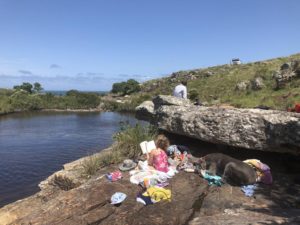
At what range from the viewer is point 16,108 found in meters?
57.8

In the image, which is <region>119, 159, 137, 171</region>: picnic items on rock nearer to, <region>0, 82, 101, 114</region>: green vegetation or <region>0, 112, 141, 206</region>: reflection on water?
<region>0, 112, 141, 206</region>: reflection on water

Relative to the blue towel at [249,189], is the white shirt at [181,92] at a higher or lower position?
higher

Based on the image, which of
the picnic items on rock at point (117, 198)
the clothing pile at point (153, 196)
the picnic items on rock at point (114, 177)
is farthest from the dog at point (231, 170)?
the picnic items on rock at point (117, 198)

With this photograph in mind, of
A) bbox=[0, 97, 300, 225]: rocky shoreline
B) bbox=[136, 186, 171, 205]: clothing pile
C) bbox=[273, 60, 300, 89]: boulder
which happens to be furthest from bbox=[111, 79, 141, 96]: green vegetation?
bbox=[136, 186, 171, 205]: clothing pile

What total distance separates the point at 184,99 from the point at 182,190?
5.57 meters

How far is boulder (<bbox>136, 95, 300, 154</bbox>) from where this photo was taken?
914cm

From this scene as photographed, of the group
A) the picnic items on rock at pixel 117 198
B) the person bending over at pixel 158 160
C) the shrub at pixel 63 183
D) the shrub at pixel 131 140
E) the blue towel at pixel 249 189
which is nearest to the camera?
the picnic items on rock at pixel 117 198

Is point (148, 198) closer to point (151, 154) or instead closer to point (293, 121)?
point (151, 154)

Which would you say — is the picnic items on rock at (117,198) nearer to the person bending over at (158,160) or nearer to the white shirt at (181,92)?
the person bending over at (158,160)

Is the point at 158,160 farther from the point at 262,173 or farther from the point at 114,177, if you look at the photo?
the point at 262,173

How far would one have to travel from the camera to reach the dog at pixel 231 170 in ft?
28.4

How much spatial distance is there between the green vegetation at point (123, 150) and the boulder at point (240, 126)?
95cm

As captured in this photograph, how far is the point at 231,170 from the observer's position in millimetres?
8766

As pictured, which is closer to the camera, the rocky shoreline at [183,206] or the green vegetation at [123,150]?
the rocky shoreline at [183,206]
